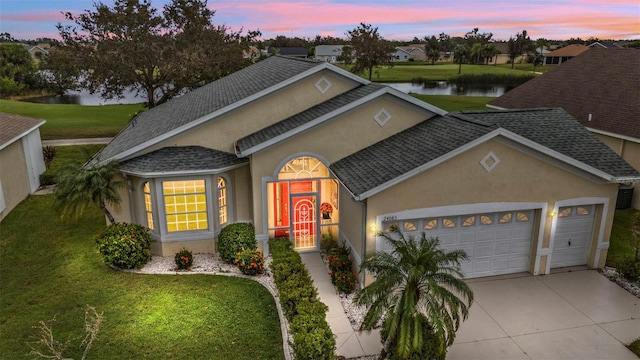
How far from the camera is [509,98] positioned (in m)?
27.7

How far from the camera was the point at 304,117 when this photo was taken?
15.7 meters

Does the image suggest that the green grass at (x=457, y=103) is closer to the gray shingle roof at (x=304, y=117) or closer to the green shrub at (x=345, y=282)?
the gray shingle roof at (x=304, y=117)

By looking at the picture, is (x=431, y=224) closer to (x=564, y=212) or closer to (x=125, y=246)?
(x=564, y=212)

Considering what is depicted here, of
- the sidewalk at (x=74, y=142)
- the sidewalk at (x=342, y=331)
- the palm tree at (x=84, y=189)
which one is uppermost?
the palm tree at (x=84, y=189)

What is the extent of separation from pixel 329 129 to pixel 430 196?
409 cm

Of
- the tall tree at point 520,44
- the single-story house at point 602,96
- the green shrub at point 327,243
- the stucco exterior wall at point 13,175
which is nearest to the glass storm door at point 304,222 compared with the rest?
the green shrub at point 327,243

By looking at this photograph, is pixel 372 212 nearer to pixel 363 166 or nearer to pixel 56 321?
pixel 363 166

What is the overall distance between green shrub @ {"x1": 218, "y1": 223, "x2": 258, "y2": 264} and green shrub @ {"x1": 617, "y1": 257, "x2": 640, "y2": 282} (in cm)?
1156

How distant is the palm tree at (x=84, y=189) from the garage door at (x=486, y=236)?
353 inches

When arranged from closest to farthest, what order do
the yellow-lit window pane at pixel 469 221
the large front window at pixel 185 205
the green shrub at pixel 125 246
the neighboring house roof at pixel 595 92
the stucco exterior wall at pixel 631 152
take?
1. the yellow-lit window pane at pixel 469 221
2. the green shrub at pixel 125 246
3. the large front window at pixel 185 205
4. the stucco exterior wall at pixel 631 152
5. the neighboring house roof at pixel 595 92

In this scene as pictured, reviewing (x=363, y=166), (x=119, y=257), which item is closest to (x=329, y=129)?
(x=363, y=166)

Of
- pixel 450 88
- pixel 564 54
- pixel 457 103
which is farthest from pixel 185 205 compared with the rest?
pixel 564 54

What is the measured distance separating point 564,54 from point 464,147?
10629 centimetres

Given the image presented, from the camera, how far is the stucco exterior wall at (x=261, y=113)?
15.8 metres
